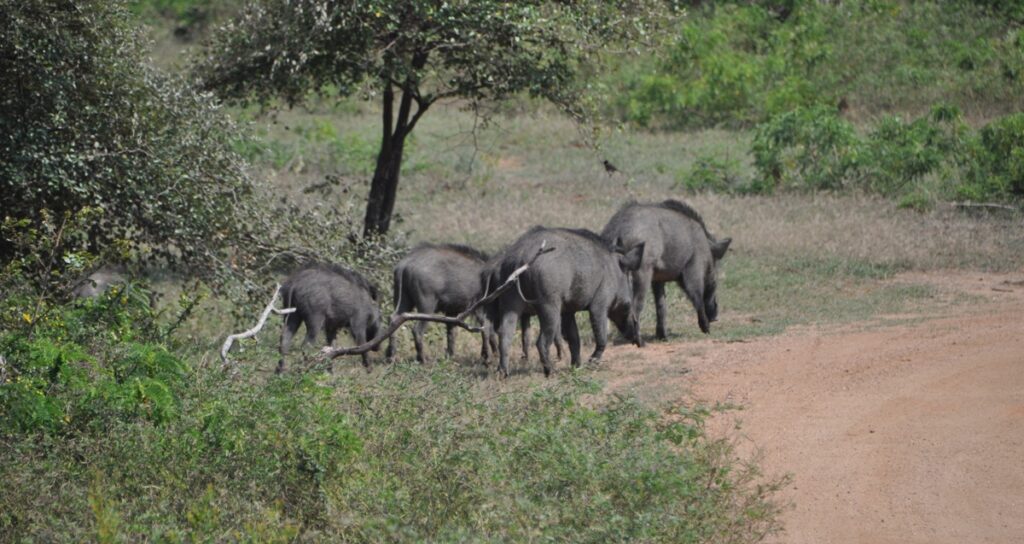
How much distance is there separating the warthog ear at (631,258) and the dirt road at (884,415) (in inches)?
33.2

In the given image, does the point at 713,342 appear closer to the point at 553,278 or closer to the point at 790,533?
the point at 553,278

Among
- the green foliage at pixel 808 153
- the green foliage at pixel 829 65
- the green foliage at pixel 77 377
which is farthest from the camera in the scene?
the green foliage at pixel 829 65

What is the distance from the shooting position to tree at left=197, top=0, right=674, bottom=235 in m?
14.5

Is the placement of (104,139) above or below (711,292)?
above

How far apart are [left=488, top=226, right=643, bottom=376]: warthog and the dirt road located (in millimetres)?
522

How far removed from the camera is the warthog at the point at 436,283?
13.2 m

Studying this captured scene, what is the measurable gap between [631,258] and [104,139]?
512cm

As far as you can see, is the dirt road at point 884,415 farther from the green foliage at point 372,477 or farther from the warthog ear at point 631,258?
the warthog ear at point 631,258

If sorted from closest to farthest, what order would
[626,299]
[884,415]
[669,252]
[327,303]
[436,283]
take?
[884,415], [327,303], [626,299], [436,283], [669,252]

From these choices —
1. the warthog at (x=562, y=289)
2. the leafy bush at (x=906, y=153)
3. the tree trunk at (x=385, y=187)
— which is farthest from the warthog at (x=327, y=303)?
the leafy bush at (x=906, y=153)

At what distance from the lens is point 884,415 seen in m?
10.0

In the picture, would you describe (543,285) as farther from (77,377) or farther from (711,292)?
(77,377)

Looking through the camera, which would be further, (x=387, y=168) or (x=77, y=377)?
(x=387, y=168)

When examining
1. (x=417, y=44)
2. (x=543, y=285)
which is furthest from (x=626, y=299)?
(x=417, y=44)
